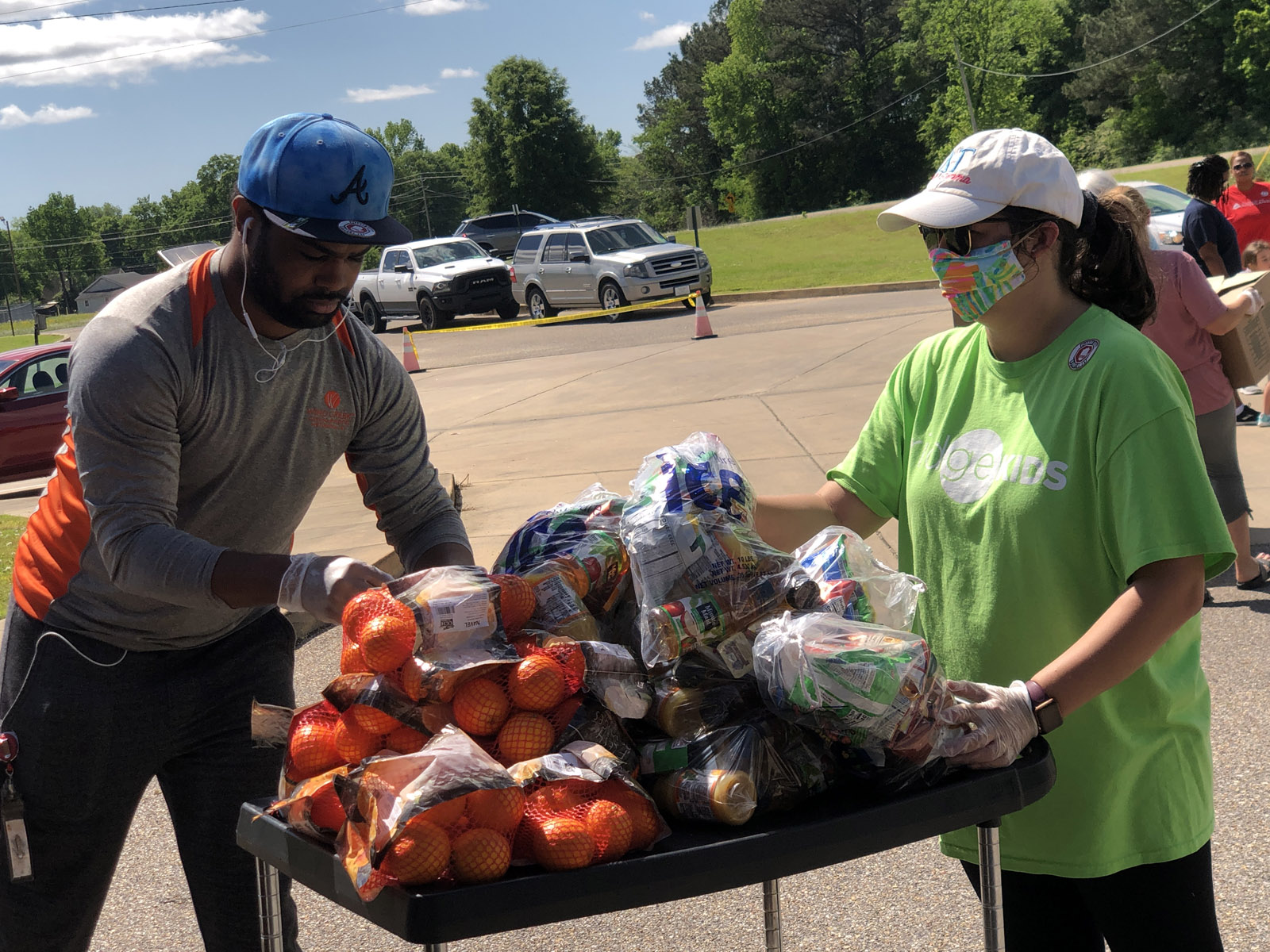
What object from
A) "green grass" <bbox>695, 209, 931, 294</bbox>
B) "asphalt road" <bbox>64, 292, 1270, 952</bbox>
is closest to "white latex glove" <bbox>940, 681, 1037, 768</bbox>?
"asphalt road" <bbox>64, 292, 1270, 952</bbox>

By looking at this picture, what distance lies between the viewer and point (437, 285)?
82.4 feet

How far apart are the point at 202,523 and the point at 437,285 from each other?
2335 cm

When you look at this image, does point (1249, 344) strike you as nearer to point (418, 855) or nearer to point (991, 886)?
point (991, 886)

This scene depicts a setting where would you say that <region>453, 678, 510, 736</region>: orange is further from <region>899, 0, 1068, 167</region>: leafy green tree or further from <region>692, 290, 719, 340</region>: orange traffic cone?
<region>899, 0, 1068, 167</region>: leafy green tree

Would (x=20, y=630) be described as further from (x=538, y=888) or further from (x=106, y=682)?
(x=538, y=888)

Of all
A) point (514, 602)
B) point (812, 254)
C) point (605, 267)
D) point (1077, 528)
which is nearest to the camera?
point (514, 602)

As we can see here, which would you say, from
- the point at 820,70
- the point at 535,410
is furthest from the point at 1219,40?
the point at 535,410

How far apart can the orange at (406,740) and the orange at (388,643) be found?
3.5 inches

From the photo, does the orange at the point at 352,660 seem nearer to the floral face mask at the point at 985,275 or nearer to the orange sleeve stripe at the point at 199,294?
the orange sleeve stripe at the point at 199,294

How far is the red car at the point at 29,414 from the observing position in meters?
14.3

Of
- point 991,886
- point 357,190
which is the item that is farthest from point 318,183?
point 991,886

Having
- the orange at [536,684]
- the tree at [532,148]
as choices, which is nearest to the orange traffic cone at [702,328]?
the orange at [536,684]

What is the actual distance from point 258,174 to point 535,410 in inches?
441

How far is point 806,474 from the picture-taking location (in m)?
8.80
